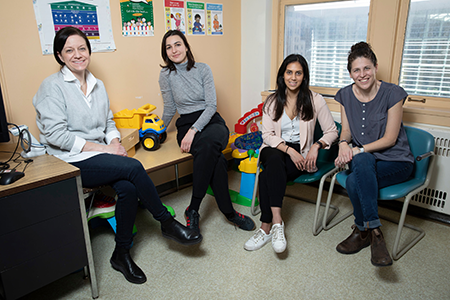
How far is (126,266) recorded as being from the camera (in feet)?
6.03

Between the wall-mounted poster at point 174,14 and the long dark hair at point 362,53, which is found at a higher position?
the wall-mounted poster at point 174,14

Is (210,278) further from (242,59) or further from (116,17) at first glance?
(242,59)

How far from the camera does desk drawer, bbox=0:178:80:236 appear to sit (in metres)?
1.34

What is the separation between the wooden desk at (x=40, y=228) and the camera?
4.47 ft

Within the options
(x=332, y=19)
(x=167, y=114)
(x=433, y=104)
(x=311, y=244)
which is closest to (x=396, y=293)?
(x=311, y=244)

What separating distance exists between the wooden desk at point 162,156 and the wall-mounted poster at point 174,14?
0.97 m

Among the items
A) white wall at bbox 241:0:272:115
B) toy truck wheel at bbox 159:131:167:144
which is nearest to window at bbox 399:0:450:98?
white wall at bbox 241:0:272:115

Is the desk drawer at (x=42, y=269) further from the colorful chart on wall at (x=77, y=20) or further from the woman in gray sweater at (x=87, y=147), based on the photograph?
the colorful chart on wall at (x=77, y=20)

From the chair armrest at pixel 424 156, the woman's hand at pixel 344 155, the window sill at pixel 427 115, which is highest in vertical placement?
the window sill at pixel 427 115

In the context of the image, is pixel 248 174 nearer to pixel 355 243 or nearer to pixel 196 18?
pixel 355 243

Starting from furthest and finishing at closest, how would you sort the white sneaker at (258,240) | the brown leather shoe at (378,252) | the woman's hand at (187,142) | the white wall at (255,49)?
the white wall at (255,49)
the woman's hand at (187,142)
the white sneaker at (258,240)
the brown leather shoe at (378,252)

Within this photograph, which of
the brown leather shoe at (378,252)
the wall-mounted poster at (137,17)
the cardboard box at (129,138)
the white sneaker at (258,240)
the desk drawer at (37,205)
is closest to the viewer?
the desk drawer at (37,205)

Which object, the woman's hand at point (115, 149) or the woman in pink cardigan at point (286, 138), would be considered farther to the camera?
the woman in pink cardigan at point (286, 138)

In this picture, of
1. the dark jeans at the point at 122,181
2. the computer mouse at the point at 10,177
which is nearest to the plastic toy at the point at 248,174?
the dark jeans at the point at 122,181
